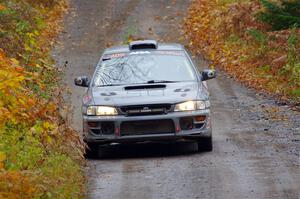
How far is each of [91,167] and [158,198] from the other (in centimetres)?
268

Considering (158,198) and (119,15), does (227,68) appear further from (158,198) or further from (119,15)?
(158,198)

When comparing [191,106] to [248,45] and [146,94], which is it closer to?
[146,94]

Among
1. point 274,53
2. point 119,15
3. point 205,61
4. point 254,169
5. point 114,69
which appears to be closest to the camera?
point 254,169

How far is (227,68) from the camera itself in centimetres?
2575

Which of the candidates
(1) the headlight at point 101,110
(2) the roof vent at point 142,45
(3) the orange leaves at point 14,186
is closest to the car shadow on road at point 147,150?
(1) the headlight at point 101,110

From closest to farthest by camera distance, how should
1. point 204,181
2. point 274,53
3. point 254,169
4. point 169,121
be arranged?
point 204,181 < point 254,169 < point 169,121 < point 274,53

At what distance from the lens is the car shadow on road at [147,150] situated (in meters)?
14.0

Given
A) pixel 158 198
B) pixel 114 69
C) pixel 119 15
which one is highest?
pixel 119 15

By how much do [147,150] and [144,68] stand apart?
1389mm

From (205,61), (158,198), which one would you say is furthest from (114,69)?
(205,61)

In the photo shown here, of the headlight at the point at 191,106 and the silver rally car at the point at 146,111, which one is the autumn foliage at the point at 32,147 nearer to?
the silver rally car at the point at 146,111

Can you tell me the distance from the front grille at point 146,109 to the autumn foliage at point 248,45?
7.84 m

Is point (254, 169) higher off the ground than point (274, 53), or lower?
lower

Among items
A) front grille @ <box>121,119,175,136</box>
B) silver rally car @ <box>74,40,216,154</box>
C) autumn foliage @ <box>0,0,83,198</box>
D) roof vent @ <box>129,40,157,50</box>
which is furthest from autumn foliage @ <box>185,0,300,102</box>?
autumn foliage @ <box>0,0,83,198</box>
